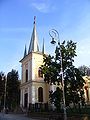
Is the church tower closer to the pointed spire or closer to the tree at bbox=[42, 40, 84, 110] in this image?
the pointed spire

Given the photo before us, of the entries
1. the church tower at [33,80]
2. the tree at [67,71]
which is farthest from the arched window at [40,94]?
the tree at [67,71]

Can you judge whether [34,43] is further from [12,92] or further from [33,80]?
[12,92]

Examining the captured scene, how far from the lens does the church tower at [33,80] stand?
1904 inches

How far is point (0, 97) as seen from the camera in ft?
213

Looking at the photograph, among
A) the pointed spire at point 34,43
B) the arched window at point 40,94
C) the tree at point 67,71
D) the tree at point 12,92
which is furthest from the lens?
the tree at point 12,92

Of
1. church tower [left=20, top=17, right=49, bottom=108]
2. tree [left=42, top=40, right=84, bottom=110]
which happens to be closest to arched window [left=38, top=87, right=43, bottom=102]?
church tower [left=20, top=17, right=49, bottom=108]

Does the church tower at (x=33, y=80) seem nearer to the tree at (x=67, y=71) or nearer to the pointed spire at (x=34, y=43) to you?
the pointed spire at (x=34, y=43)

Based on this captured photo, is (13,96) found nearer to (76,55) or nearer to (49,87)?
(49,87)

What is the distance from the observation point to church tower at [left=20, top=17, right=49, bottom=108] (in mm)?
48359

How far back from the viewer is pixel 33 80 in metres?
48.7

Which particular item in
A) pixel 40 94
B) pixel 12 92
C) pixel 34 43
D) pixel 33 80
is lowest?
pixel 40 94

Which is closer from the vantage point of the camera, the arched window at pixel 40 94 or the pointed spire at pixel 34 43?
the arched window at pixel 40 94

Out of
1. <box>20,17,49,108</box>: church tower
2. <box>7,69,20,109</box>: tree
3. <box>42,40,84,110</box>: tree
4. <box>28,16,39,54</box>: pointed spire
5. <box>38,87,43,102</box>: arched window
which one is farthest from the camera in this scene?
<box>7,69,20,109</box>: tree

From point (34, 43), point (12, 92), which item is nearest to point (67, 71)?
point (34, 43)
